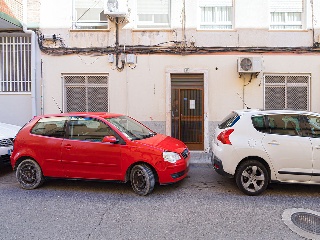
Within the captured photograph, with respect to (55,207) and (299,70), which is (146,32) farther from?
(55,207)

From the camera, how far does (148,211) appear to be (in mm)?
4555

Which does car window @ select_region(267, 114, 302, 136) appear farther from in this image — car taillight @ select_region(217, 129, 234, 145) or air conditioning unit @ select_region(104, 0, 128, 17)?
air conditioning unit @ select_region(104, 0, 128, 17)

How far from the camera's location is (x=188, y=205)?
4.80 m

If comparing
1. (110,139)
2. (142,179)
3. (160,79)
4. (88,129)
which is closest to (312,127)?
(142,179)

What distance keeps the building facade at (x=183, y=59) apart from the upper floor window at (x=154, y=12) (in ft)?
0.11

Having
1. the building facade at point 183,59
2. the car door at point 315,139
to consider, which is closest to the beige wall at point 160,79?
the building facade at point 183,59

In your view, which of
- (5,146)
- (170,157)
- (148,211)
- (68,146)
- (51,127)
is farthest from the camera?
(5,146)

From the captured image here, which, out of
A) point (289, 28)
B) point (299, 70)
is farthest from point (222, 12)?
point (299, 70)

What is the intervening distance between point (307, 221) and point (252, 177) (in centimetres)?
131

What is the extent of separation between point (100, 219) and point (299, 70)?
8.01 m

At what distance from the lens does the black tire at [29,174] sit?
225 inches

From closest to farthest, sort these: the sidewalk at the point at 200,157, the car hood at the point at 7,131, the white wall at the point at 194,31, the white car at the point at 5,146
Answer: the white car at the point at 5,146 → the car hood at the point at 7,131 → the sidewalk at the point at 200,157 → the white wall at the point at 194,31

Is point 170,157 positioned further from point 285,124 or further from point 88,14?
point 88,14

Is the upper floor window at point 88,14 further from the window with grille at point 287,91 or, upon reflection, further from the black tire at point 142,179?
the black tire at point 142,179
